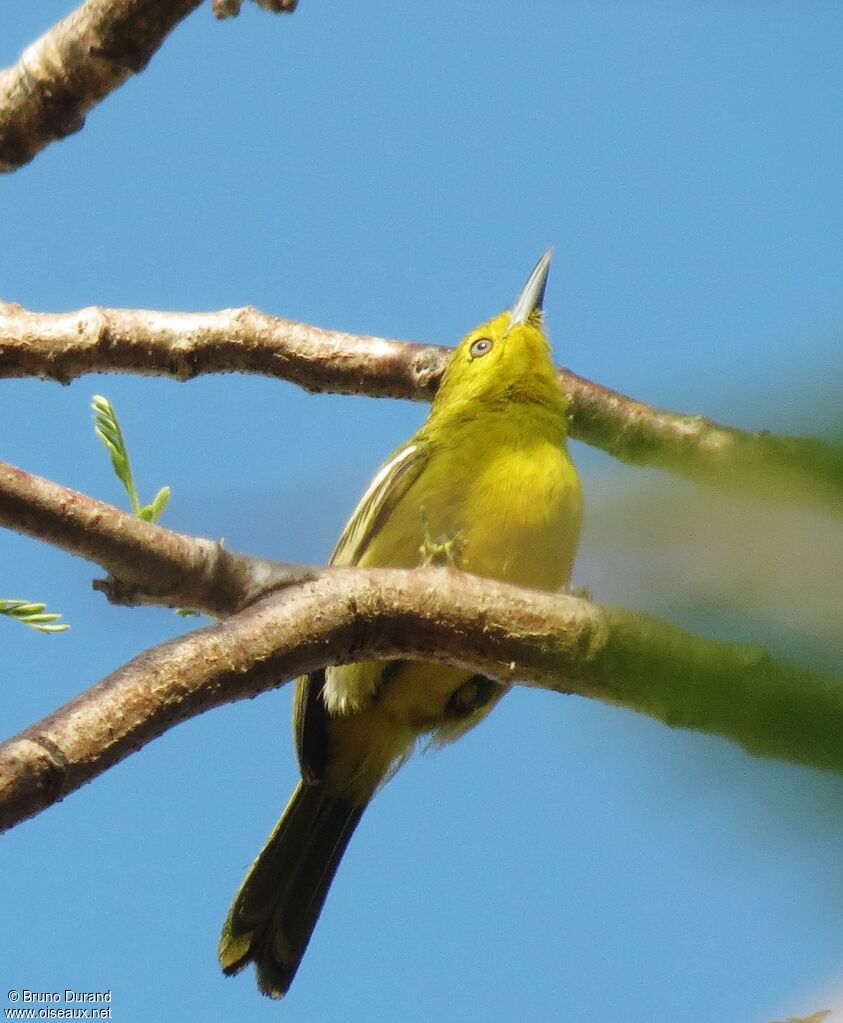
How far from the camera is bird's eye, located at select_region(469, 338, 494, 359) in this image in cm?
539

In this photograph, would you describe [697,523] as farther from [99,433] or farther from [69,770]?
[99,433]

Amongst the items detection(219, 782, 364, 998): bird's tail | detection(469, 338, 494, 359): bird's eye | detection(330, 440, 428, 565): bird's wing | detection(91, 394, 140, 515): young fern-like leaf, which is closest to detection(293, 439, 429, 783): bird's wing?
detection(330, 440, 428, 565): bird's wing

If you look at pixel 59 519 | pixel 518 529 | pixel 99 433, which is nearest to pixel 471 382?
pixel 518 529

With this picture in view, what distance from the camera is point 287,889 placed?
15.2ft

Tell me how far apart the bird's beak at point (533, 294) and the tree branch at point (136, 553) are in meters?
2.81

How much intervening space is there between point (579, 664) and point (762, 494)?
59.1 inches

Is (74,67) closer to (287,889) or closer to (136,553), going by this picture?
(136,553)

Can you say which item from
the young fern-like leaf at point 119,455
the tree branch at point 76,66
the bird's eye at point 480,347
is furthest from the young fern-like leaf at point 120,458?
the bird's eye at point 480,347

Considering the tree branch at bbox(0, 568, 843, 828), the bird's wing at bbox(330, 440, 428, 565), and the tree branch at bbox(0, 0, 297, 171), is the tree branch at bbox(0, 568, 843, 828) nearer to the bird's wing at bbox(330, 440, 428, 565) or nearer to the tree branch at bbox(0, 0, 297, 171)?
the tree branch at bbox(0, 0, 297, 171)

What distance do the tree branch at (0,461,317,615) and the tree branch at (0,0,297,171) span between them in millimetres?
1453

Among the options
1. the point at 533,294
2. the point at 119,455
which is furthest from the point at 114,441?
the point at 533,294

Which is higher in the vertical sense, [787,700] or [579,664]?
[579,664]

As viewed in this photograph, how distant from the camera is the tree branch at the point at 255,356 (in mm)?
4414

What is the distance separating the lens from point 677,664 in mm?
682
